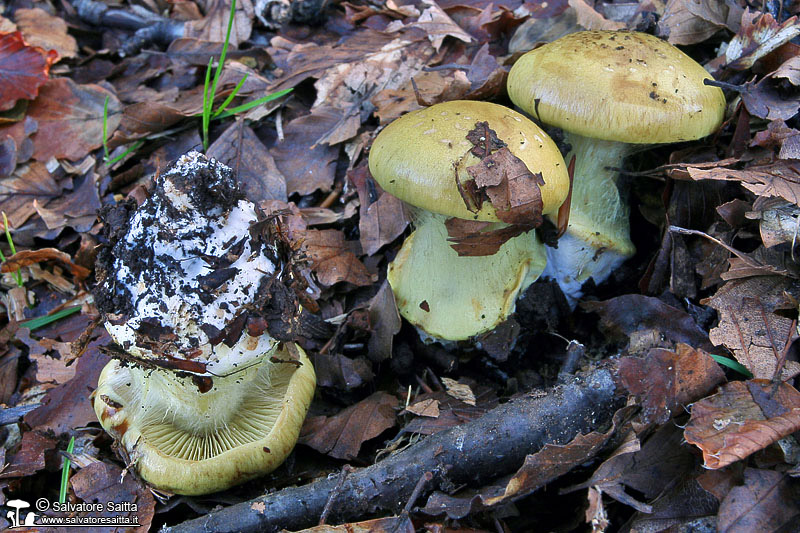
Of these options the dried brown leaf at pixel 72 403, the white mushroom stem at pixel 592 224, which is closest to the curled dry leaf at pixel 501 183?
A: the white mushroom stem at pixel 592 224

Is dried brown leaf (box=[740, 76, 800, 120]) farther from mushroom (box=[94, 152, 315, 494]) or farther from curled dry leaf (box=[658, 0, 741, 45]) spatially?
mushroom (box=[94, 152, 315, 494])

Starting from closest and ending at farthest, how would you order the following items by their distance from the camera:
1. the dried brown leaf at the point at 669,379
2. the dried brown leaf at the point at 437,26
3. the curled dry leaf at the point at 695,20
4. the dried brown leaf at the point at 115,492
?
the dried brown leaf at the point at 669,379 < the dried brown leaf at the point at 115,492 < the curled dry leaf at the point at 695,20 < the dried brown leaf at the point at 437,26

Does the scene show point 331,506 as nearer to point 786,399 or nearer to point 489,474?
point 489,474

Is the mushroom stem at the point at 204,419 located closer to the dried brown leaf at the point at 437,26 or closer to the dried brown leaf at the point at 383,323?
the dried brown leaf at the point at 383,323

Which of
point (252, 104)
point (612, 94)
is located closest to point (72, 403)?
point (252, 104)

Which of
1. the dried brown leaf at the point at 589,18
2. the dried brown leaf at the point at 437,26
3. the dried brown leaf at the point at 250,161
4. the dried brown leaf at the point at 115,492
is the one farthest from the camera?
the dried brown leaf at the point at 437,26

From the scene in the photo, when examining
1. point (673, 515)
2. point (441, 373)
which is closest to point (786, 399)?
point (673, 515)

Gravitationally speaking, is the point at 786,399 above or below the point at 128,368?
above
